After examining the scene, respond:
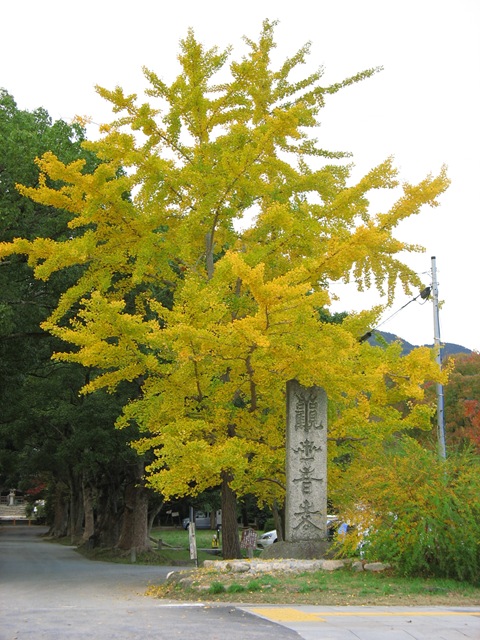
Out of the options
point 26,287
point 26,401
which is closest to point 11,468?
point 26,401

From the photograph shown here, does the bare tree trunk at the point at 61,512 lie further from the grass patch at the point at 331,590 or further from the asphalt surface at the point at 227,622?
the asphalt surface at the point at 227,622

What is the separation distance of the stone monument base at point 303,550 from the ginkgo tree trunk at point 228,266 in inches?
50.6

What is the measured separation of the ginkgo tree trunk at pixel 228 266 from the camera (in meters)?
11.8

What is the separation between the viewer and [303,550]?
40.0 feet

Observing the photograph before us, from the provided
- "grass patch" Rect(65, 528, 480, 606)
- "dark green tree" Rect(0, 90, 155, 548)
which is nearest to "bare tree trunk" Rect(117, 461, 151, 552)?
"dark green tree" Rect(0, 90, 155, 548)

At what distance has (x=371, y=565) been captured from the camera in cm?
1089

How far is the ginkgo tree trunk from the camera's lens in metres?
11.8

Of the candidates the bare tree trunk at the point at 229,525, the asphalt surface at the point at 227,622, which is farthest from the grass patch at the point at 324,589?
the bare tree trunk at the point at 229,525

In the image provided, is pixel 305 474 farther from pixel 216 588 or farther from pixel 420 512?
pixel 216 588

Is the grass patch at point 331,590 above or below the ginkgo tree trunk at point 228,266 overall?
below

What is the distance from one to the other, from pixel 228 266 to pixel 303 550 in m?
4.80

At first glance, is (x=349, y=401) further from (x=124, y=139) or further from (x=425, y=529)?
(x=124, y=139)

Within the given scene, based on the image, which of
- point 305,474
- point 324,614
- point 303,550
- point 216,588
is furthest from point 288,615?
point 305,474

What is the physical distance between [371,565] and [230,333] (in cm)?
400
